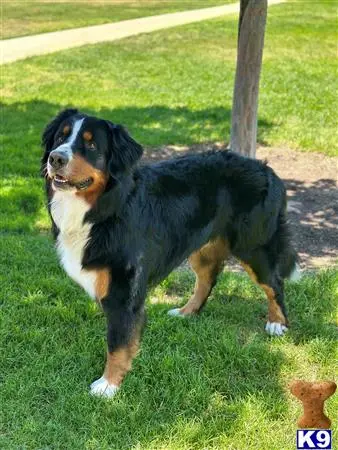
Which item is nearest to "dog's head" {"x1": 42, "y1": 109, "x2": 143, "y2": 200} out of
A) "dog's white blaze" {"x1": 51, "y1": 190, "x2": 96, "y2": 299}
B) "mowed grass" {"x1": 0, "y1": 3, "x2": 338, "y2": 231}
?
"dog's white blaze" {"x1": 51, "y1": 190, "x2": 96, "y2": 299}

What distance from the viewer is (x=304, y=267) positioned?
17.8 feet

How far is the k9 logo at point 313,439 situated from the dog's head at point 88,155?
65.0 inches

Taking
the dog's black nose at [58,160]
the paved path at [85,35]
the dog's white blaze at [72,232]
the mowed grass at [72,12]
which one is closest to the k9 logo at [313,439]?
the dog's white blaze at [72,232]

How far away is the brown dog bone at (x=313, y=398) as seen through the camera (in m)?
2.38

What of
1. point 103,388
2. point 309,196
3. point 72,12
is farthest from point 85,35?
point 103,388

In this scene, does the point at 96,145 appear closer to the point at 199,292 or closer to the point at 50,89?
the point at 199,292

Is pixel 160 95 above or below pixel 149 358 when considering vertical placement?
below

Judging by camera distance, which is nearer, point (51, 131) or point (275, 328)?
point (51, 131)

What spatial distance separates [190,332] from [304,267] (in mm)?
1712

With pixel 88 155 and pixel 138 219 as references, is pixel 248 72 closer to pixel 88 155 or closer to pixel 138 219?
pixel 138 219

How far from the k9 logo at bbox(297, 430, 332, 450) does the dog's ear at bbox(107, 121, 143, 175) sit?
166 centimetres

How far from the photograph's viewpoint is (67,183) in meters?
3.18

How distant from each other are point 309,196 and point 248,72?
161 centimetres

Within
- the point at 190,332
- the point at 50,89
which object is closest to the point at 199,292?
the point at 190,332
